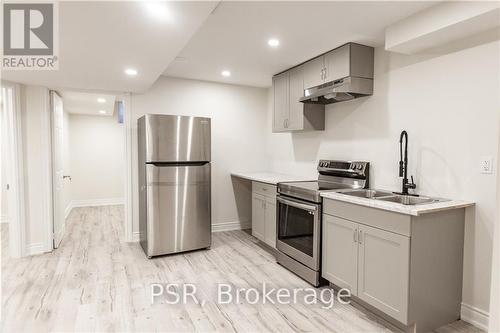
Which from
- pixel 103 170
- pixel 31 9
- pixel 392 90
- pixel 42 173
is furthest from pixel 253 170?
pixel 103 170

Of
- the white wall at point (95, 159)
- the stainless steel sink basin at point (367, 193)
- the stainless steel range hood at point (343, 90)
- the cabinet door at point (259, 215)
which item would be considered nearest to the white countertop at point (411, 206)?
the stainless steel sink basin at point (367, 193)

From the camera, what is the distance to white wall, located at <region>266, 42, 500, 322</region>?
2.15m

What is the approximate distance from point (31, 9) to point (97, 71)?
1.31m

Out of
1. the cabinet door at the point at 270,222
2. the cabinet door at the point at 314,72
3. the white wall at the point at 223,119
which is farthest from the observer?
the white wall at the point at 223,119

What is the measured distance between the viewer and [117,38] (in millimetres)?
2209

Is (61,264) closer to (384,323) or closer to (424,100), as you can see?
(384,323)

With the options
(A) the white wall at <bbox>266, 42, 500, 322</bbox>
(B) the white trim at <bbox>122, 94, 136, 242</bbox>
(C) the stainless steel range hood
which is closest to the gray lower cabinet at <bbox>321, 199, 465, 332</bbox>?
(A) the white wall at <bbox>266, 42, 500, 322</bbox>

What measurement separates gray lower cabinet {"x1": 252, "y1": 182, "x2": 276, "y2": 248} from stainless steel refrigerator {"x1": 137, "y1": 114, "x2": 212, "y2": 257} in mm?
664

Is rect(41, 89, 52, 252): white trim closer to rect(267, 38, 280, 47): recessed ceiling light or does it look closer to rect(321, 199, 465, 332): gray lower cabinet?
rect(267, 38, 280, 47): recessed ceiling light

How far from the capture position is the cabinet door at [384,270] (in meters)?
2.02

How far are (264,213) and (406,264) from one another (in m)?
2.03

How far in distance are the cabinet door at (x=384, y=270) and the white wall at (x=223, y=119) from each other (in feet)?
8.90
